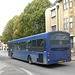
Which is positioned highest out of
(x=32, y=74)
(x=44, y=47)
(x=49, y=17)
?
(x=49, y=17)

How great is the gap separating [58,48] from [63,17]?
1431 centimetres

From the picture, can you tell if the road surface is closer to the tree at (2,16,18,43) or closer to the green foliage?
the green foliage

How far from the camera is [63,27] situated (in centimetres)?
2477

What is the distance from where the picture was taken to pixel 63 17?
24750 mm

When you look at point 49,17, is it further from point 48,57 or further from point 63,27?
point 48,57

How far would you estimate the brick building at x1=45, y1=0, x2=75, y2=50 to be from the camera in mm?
22864

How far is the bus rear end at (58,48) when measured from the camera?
11.1 m

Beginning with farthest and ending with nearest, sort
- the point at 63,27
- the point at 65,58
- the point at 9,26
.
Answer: the point at 9,26 < the point at 63,27 < the point at 65,58

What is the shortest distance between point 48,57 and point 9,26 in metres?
47.8

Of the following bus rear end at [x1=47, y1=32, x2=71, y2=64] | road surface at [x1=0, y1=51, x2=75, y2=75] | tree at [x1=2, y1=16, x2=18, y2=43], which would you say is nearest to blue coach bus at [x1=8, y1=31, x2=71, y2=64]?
bus rear end at [x1=47, y1=32, x2=71, y2=64]

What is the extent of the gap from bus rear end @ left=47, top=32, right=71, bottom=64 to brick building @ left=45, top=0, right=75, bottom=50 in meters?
11.2

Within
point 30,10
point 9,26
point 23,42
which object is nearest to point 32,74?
point 23,42

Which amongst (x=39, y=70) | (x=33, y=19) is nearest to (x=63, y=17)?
(x=33, y=19)

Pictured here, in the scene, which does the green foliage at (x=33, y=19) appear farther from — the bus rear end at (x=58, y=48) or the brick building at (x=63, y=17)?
the bus rear end at (x=58, y=48)
